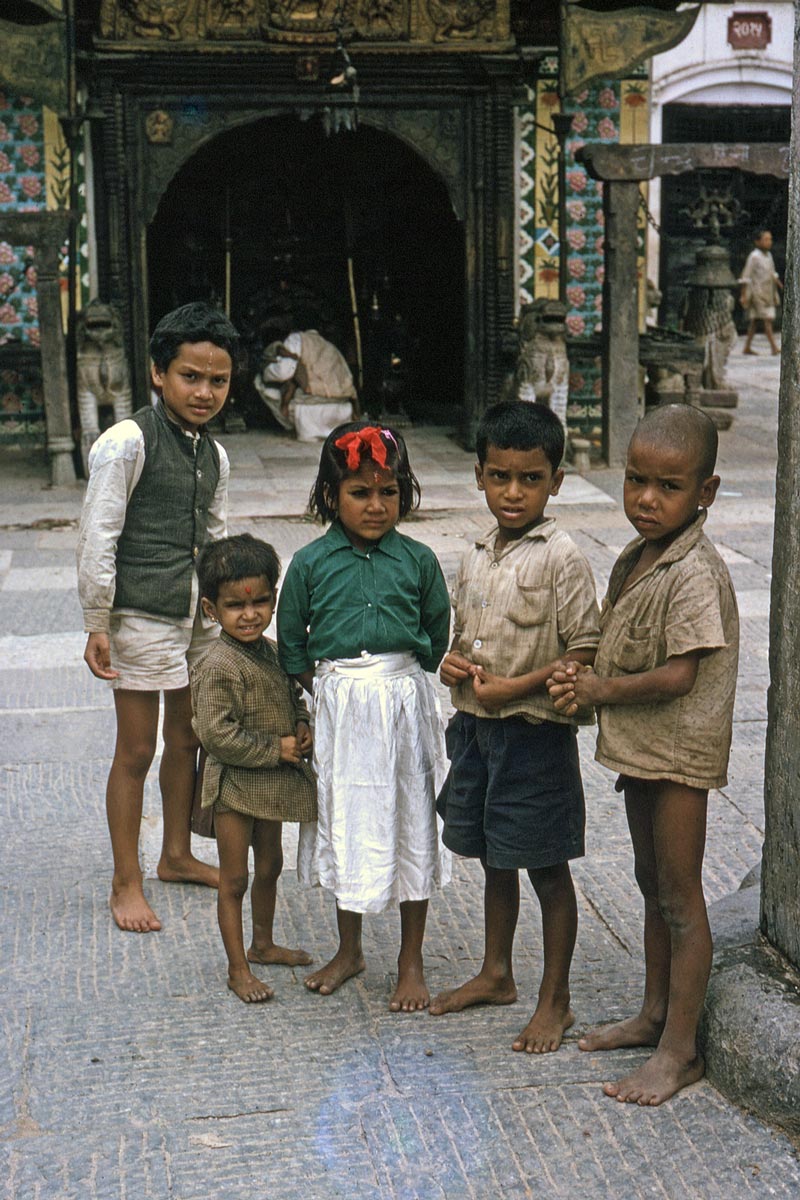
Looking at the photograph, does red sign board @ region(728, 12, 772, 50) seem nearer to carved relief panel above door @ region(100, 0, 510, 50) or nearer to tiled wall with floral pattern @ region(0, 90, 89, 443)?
carved relief panel above door @ region(100, 0, 510, 50)

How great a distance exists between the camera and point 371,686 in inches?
143

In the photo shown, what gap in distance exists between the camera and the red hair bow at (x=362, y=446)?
138 inches

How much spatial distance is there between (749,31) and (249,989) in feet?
67.6

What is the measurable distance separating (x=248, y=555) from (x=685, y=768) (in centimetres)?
115

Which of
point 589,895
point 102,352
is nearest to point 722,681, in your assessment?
point 589,895

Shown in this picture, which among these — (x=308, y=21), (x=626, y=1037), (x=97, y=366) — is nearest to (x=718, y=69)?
(x=308, y=21)

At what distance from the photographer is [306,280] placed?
13.8 meters

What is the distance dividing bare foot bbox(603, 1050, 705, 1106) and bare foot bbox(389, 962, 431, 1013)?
1.86 feet

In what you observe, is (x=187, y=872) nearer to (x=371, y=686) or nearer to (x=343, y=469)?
(x=371, y=686)

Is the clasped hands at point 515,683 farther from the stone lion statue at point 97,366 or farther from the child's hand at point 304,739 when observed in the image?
the stone lion statue at point 97,366

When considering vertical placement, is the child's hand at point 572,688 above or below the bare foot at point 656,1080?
above

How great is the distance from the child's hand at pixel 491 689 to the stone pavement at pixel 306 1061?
2.53ft

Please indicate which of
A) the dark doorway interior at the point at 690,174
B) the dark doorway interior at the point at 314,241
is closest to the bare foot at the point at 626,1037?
the dark doorway interior at the point at 314,241

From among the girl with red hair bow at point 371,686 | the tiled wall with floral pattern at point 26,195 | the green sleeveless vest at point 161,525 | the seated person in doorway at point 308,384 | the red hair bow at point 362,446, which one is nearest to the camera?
the red hair bow at point 362,446
